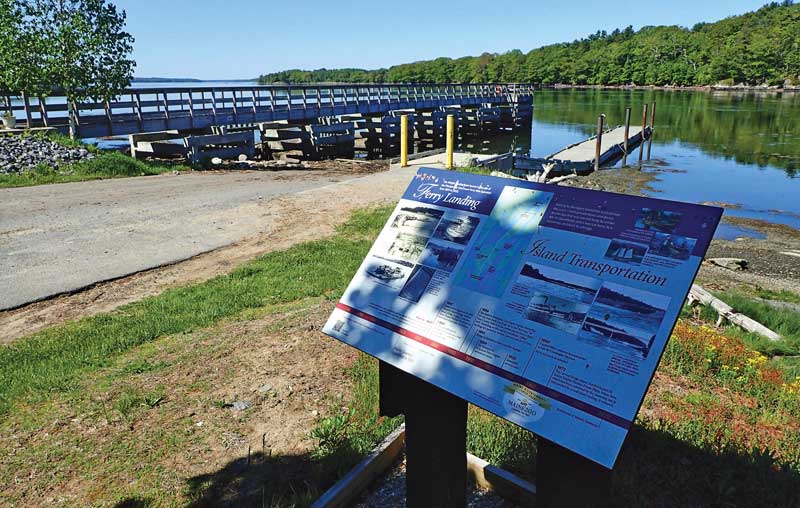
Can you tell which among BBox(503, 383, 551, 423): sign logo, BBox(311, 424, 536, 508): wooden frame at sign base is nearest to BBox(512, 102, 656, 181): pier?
BBox(311, 424, 536, 508): wooden frame at sign base

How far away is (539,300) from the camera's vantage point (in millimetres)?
2383

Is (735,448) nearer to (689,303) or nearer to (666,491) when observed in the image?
(666,491)

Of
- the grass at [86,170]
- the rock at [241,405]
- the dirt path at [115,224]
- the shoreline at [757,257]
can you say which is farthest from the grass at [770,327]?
the grass at [86,170]

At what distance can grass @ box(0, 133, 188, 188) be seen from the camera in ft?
49.3

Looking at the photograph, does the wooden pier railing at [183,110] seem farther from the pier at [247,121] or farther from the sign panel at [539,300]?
the sign panel at [539,300]

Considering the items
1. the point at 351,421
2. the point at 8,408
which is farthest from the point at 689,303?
the point at 8,408

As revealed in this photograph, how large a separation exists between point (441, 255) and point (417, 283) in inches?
7.5

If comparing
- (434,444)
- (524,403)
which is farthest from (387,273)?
(524,403)

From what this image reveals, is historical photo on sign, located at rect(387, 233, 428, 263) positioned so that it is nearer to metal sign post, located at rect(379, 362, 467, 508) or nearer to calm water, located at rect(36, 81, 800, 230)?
metal sign post, located at rect(379, 362, 467, 508)

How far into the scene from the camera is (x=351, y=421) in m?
4.12

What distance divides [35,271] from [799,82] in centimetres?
12753

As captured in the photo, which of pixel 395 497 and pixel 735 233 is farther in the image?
pixel 735 233

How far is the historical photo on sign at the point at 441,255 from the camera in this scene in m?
2.80

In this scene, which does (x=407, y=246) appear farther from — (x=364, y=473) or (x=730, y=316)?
(x=730, y=316)
